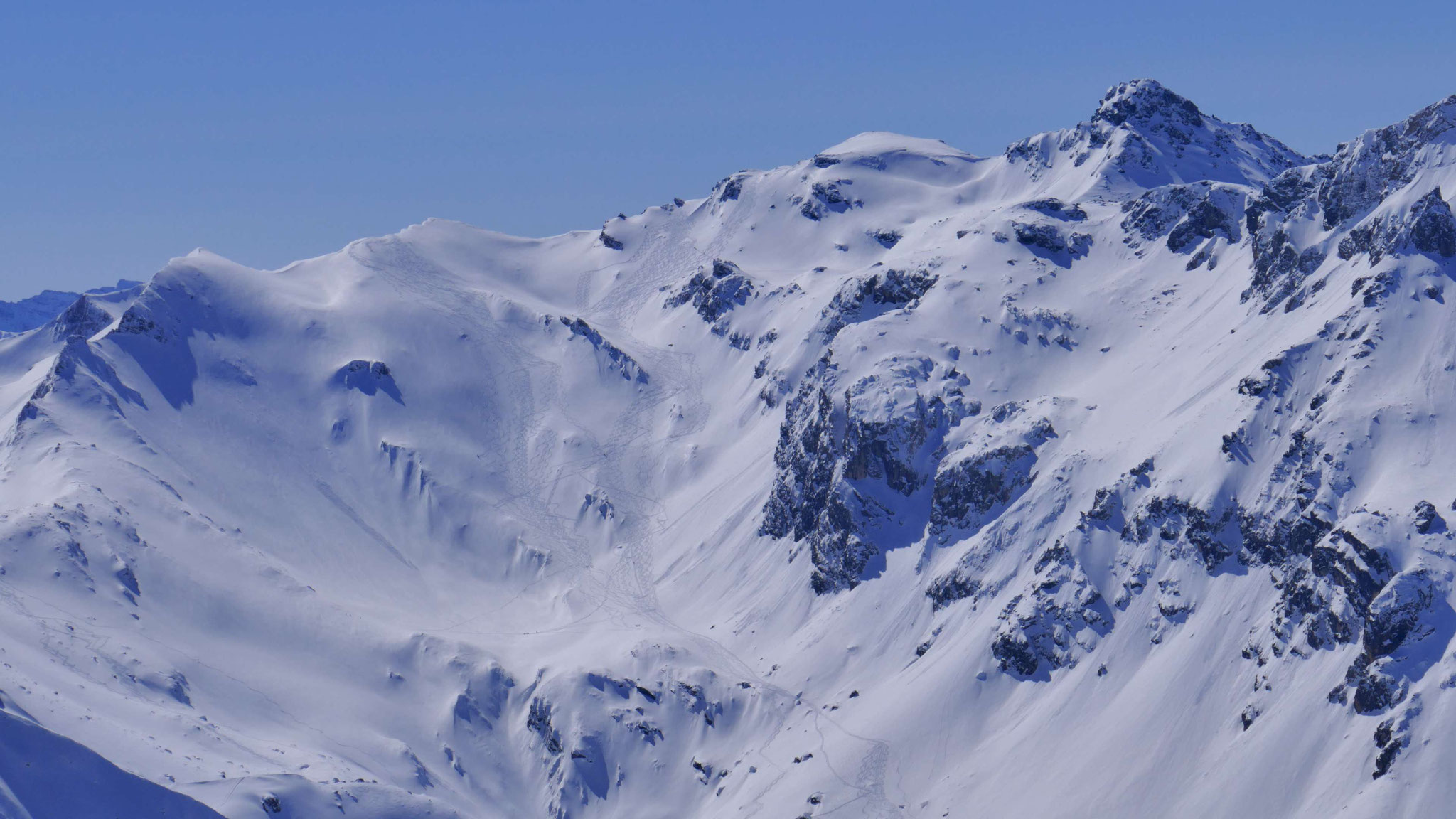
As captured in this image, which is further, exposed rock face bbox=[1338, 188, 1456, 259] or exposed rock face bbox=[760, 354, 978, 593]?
exposed rock face bbox=[760, 354, 978, 593]

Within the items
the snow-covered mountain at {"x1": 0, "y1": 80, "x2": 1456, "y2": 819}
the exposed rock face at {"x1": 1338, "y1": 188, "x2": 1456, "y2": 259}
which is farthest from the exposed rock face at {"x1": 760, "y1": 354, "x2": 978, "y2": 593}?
the exposed rock face at {"x1": 1338, "y1": 188, "x2": 1456, "y2": 259}

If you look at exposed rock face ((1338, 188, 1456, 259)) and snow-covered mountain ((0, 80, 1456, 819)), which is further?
exposed rock face ((1338, 188, 1456, 259))

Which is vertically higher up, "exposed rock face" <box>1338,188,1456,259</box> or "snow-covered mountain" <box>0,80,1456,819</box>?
"exposed rock face" <box>1338,188,1456,259</box>

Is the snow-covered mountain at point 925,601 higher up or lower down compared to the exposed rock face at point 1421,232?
lower down

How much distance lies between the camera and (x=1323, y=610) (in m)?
131

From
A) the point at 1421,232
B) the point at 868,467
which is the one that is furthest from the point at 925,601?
the point at 1421,232

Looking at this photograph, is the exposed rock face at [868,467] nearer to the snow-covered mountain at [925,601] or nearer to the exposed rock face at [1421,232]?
the snow-covered mountain at [925,601]

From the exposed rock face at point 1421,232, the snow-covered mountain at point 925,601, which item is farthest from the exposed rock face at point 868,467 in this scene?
the exposed rock face at point 1421,232

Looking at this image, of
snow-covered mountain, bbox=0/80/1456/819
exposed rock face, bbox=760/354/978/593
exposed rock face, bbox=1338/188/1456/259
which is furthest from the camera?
exposed rock face, bbox=760/354/978/593

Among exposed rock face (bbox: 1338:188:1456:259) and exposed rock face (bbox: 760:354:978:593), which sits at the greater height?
exposed rock face (bbox: 1338:188:1456:259)

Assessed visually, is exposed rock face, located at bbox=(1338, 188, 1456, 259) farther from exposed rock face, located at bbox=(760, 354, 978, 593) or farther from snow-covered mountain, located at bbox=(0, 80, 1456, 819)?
exposed rock face, located at bbox=(760, 354, 978, 593)

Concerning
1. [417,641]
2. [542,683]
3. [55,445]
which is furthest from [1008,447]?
[55,445]

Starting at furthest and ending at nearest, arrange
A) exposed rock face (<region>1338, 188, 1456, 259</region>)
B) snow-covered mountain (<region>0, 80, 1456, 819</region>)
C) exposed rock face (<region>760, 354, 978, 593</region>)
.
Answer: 1. exposed rock face (<region>760, 354, 978, 593</region>)
2. exposed rock face (<region>1338, 188, 1456, 259</region>)
3. snow-covered mountain (<region>0, 80, 1456, 819</region>)

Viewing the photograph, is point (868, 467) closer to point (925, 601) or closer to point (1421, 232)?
point (925, 601)
